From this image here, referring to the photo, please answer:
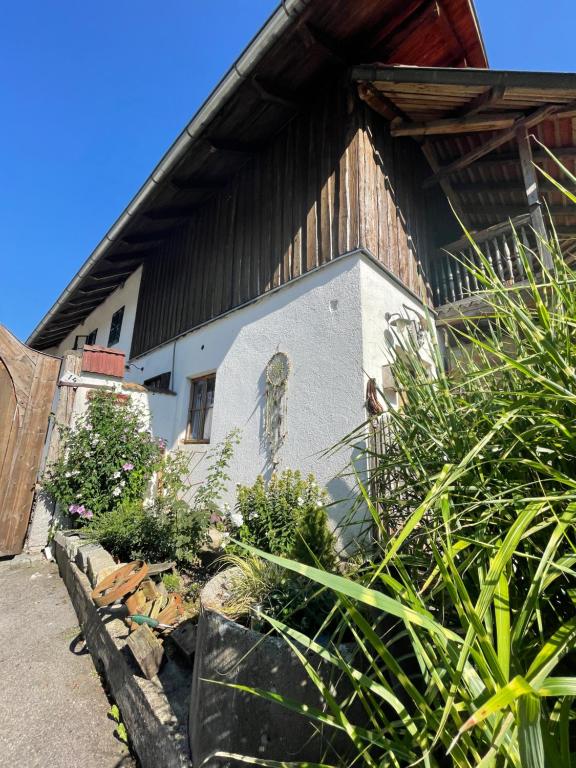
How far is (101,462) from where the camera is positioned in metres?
4.03

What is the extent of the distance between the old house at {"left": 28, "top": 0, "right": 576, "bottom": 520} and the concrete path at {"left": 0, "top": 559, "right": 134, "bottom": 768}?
2446mm

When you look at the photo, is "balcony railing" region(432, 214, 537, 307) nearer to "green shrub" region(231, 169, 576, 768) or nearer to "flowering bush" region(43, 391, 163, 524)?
"green shrub" region(231, 169, 576, 768)

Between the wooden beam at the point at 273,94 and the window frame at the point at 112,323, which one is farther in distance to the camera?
the window frame at the point at 112,323

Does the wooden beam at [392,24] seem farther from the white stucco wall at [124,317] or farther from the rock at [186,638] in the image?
the white stucco wall at [124,317]

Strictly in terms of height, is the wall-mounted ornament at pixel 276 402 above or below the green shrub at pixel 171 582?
above

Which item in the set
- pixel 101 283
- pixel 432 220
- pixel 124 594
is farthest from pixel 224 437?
pixel 101 283

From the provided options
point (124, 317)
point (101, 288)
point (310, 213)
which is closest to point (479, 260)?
point (310, 213)

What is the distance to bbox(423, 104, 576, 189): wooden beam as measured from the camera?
4.24 m

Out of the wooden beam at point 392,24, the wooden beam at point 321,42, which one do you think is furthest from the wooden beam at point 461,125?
the wooden beam at point 321,42

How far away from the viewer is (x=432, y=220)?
21.0 feet

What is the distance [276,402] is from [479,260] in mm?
3716

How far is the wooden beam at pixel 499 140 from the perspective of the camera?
424 cm

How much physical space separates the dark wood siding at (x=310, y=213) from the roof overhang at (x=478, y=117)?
0.35m

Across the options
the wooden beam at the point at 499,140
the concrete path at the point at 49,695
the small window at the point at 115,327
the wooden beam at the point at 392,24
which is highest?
the wooden beam at the point at 392,24
